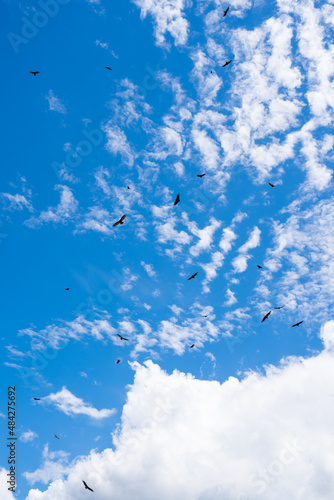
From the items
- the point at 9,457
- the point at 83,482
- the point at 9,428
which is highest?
the point at 9,428

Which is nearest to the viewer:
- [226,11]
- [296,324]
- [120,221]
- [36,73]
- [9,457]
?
[120,221]

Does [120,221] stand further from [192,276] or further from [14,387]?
[14,387]

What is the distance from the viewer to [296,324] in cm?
3212

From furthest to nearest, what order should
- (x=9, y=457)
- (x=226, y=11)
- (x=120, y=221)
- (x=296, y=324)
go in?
(x=9, y=457), (x=296, y=324), (x=226, y=11), (x=120, y=221)

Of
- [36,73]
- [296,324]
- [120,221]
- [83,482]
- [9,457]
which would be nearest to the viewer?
[120,221]

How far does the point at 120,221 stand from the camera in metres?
20.2

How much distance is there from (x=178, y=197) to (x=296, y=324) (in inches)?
676

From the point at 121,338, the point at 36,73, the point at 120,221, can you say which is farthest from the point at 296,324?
the point at 36,73

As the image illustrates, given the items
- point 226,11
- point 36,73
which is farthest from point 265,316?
point 36,73

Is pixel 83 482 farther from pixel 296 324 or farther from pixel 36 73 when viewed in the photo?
pixel 36 73

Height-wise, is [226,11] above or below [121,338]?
above

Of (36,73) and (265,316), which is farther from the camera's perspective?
(36,73)

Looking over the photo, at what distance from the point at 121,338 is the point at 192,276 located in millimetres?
11033

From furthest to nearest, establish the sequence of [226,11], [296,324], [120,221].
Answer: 1. [296,324]
2. [226,11]
3. [120,221]
